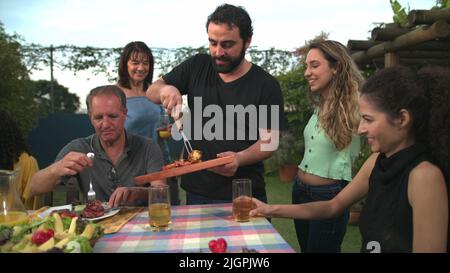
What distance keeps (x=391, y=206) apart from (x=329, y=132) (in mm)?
1239

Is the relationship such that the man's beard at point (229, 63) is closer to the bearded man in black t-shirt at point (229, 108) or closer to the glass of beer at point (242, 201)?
the bearded man in black t-shirt at point (229, 108)

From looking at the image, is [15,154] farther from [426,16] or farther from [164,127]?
[426,16]

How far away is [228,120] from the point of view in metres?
2.96

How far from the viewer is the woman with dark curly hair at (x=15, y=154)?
308 cm

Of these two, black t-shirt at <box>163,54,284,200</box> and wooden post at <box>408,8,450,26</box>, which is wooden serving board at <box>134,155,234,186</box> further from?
wooden post at <box>408,8,450,26</box>

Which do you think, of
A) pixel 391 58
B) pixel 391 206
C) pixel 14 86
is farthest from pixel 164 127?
pixel 14 86

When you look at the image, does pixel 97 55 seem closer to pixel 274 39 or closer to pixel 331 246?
pixel 274 39

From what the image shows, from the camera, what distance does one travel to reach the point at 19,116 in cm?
846

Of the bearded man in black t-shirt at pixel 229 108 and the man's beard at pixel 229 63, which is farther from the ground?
the man's beard at pixel 229 63

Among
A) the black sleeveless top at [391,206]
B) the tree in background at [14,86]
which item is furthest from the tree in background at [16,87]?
the black sleeveless top at [391,206]

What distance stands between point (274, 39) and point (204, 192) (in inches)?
340

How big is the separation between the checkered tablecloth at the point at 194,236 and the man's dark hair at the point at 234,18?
1.22 metres
